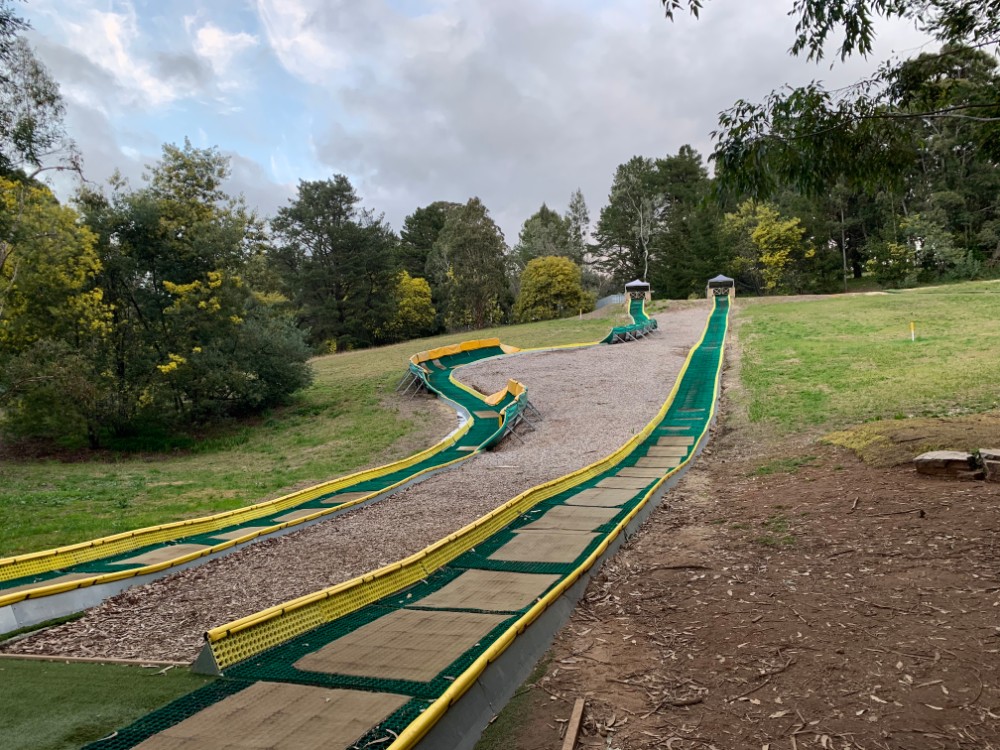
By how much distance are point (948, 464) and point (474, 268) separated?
4374cm

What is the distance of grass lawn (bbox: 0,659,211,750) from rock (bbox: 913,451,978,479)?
736cm

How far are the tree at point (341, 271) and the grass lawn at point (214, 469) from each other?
22.5 m

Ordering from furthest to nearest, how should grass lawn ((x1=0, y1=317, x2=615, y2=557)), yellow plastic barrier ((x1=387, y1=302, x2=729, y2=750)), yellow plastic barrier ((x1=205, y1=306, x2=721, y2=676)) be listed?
grass lawn ((x1=0, y1=317, x2=615, y2=557)) → yellow plastic barrier ((x1=205, y1=306, x2=721, y2=676)) → yellow plastic barrier ((x1=387, y1=302, x2=729, y2=750))

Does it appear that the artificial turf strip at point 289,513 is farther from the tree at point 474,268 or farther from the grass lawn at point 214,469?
the tree at point 474,268

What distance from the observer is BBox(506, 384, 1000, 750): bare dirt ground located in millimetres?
3205

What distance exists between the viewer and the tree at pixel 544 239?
6175cm

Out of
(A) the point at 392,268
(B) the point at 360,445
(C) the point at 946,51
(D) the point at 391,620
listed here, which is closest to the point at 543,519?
(D) the point at 391,620

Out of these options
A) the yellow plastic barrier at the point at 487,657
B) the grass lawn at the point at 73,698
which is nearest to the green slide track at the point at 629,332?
the yellow plastic barrier at the point at 487,657

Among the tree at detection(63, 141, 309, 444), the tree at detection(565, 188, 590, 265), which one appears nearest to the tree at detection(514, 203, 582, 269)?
the tree at detection(565, 188, 590, 265)

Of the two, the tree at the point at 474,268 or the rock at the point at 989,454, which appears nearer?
the rock at the point at 989,454

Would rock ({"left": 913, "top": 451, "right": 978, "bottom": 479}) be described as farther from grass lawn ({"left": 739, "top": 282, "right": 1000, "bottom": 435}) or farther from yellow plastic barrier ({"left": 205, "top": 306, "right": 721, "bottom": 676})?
grass lawn ({"left": 739, "top": 282, "right": 1000, "bottom": 435})

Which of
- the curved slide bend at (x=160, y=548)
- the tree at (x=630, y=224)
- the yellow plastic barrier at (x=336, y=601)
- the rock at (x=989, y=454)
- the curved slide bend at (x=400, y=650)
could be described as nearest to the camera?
the curved slide bend at (x=400, y=650)

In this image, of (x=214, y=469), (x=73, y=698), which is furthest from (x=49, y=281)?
(x=73, y=698)

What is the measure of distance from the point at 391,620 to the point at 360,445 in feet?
40.1
